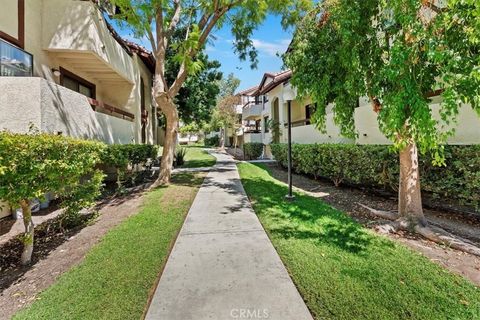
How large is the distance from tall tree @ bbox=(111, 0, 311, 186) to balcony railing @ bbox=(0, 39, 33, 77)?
125 inches

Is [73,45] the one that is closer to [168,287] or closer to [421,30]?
[168,287]

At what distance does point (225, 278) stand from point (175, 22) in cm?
994

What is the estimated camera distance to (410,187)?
588cm

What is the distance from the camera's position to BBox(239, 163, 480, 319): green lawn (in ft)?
9.73

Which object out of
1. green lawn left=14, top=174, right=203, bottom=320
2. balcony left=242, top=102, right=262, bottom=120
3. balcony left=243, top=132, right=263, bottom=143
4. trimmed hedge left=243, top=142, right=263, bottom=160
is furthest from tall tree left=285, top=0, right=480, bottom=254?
balcony left=242, top=102, right=262, bottom=120

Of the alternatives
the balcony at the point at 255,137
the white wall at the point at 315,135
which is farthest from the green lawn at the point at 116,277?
the balcony at the point at 255,137

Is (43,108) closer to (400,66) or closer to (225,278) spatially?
(225,278)

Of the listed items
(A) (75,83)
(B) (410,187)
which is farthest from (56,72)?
(B) (410,187)

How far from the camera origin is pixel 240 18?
39.0 ft

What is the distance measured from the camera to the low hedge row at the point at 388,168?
224 inches

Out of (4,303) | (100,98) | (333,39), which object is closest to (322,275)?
(4,303)

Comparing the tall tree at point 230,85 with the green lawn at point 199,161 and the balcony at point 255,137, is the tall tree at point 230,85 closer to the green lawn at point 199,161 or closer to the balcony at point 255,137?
the balcony at point 255,137

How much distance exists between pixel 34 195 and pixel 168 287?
2.60m

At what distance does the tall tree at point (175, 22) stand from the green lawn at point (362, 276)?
629 centimetres
